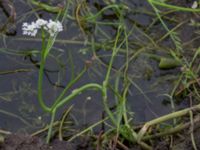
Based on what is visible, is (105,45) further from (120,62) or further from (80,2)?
(80,2)

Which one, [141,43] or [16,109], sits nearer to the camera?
[16,109]

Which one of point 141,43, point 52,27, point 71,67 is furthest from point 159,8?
point 52,27

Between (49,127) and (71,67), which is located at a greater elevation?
(71,67)

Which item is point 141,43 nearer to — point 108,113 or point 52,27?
point 108,113

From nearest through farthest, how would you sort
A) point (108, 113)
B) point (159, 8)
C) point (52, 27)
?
point (52, 27) < point (108, 113) < point (159, 8)

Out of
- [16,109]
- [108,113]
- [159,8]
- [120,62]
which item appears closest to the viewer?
[108,113]

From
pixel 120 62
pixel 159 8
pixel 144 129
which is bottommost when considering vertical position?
pixel 144 129
